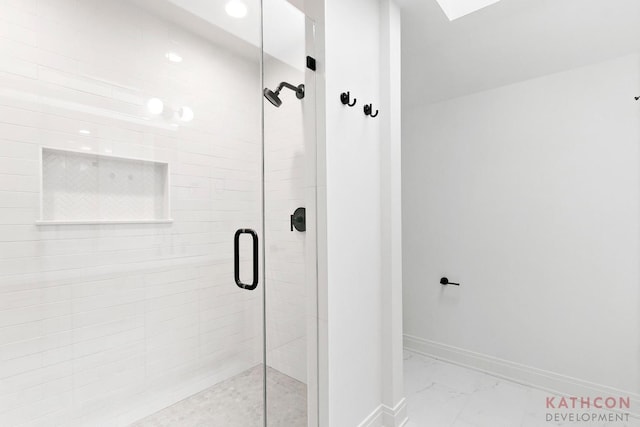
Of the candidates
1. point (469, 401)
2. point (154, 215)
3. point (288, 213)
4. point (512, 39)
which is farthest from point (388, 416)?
point (512, 39)

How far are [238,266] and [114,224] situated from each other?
22.9 inches

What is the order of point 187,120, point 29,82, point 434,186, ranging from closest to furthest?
point 29,82 → point 187,120 → point 434,186

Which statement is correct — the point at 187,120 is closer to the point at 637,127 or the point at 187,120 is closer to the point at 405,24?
the point at 405,24

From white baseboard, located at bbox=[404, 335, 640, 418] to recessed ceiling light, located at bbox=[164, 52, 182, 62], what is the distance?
2.67 m

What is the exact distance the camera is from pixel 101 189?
4.66 feet

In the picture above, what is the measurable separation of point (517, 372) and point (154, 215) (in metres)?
2.58

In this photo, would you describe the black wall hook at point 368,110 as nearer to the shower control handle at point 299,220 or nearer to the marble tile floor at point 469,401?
the shower control handle at point 299,220

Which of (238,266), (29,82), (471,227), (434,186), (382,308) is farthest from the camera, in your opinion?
(434,186)

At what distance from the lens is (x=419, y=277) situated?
2830mm

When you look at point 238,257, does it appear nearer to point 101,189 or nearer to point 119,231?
point 119,231

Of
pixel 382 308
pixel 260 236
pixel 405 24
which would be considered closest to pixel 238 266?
pixel 260 236

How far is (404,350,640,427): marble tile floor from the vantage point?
188cm

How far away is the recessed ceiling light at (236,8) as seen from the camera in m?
1.42

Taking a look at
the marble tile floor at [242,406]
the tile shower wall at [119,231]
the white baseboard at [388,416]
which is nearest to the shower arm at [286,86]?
the tile shower wall at [119,231]
